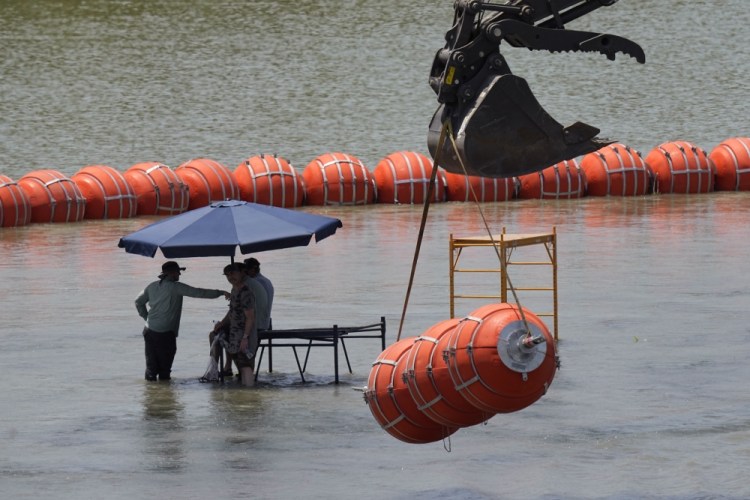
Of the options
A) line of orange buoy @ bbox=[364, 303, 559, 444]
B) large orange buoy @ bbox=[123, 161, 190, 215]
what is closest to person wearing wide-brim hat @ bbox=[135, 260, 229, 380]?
line of orange buoy @ bbox=[364, 303, 559, 444]

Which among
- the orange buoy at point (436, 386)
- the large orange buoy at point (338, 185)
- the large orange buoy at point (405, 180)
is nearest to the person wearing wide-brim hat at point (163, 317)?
the orange buoy at point (436, 386)

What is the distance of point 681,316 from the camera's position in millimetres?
23344

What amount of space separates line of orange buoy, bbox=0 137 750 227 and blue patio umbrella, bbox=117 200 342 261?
1895 centimetres

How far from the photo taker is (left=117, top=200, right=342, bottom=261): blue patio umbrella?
18875 millimetres

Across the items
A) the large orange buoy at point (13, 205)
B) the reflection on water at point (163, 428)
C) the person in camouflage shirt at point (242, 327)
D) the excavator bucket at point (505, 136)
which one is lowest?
the reflection on water at point (163, 428)

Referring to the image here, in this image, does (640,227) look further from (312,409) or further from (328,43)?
(328,43)

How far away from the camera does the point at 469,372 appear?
41.6ft

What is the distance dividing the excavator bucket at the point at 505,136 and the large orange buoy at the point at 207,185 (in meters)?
26.9

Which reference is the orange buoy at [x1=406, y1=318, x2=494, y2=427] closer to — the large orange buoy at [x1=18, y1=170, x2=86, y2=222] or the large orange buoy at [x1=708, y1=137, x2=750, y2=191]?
the large orange buoy at [x1=18, y1=170, x2=86, y2=222]

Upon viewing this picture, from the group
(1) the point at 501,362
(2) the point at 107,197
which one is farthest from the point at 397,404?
(2) the point at 107,197

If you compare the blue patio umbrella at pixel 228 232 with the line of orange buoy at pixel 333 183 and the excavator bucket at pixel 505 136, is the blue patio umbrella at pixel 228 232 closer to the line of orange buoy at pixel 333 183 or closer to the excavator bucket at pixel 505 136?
the excavator bucket at pixel 505 136

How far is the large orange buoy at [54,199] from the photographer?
126 ft

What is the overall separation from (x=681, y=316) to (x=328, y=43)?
195 ft

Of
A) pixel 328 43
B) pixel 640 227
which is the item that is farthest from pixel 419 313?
pixel 328 43
